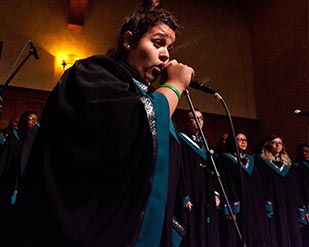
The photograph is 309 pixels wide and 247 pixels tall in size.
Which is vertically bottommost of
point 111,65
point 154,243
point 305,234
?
point 305,234

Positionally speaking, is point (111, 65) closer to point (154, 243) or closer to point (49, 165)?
point (49, 165)

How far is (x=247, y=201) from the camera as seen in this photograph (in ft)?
14.0

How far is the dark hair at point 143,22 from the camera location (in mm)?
1266

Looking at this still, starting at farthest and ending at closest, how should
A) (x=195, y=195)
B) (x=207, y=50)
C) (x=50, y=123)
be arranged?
(x=207, y=50) < (x=195, y=195) < (x=50, y=123)

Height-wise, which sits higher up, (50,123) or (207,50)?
(207,50)

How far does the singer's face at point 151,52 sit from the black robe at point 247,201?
3256 mm

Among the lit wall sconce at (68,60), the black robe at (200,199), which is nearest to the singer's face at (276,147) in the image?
the black robe at (200,199)

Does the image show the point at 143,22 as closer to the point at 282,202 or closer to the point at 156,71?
the point at 156,71

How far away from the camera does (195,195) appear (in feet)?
12.8

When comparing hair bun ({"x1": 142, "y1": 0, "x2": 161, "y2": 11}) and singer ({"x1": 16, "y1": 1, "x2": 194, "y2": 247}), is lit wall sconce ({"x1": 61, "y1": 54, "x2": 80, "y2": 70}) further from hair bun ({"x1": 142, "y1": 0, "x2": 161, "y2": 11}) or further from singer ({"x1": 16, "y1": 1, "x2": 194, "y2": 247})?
singer ({"x1": 16, "y1": 1, "x2": 194, "y2": 247})

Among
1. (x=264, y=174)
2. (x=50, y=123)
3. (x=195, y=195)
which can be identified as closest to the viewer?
(x=50, y=123)

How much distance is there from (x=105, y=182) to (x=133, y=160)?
3.4 inches

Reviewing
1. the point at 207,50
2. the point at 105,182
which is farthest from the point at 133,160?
the point at 207,50

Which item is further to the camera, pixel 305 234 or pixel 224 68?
pixel 224 68
